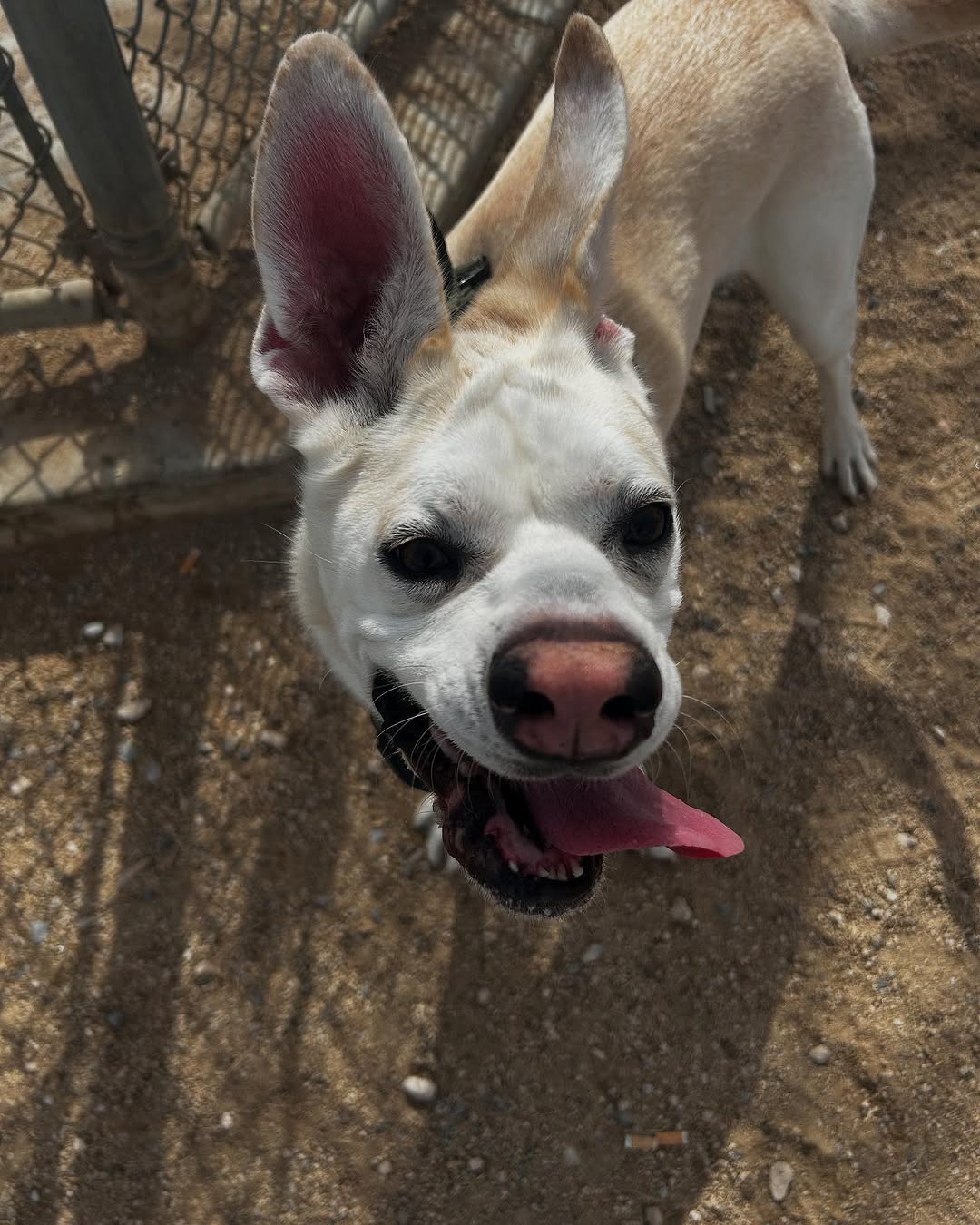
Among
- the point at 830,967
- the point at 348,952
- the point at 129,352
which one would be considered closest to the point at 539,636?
the point at 348,952

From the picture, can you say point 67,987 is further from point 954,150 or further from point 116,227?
point 954,150

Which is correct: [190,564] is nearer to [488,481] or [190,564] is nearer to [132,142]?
[132,142]

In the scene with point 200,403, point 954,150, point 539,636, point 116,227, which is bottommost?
point 954,150

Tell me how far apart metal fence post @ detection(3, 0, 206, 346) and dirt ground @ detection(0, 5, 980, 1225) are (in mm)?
278

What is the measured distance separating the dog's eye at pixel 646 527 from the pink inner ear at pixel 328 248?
68cm

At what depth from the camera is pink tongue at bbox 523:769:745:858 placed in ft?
5.58

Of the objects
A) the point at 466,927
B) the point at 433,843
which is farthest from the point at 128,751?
the point at 466,927

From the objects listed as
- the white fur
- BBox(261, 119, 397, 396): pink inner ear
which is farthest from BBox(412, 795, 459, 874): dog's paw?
BBox(261, 119, 397, 396): pink inner ear

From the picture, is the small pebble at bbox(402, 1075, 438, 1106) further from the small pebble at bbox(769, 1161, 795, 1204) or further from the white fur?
the white fur

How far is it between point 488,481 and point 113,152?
1737 mm

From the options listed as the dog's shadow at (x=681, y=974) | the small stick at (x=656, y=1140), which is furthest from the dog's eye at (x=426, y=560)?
the small stick at (x=656, y=1140)

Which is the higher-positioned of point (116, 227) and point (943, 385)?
point (116, 227)

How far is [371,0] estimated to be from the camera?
3273mm

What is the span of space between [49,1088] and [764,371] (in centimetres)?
344
